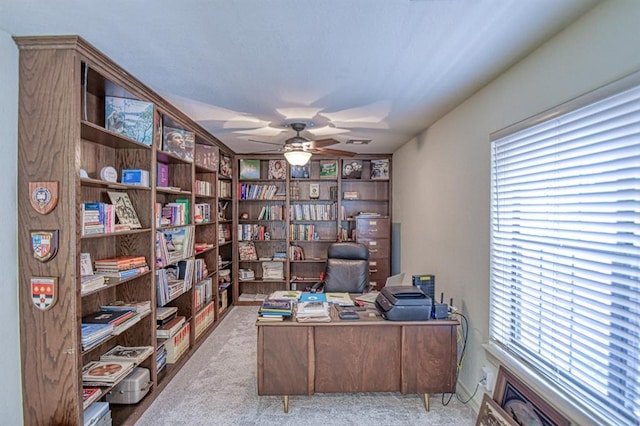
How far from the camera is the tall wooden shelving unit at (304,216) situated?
4770 millimetres

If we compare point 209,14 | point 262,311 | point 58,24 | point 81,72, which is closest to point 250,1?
point 209,14

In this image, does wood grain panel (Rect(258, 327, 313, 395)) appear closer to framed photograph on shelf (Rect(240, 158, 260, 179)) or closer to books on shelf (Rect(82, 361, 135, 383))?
books on shelf (Rect(82, 361, 135, 383))

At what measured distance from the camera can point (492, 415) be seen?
178 cm

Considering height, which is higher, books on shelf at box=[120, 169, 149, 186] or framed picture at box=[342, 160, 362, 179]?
framed picture at box=[342, 160, 362, 179]

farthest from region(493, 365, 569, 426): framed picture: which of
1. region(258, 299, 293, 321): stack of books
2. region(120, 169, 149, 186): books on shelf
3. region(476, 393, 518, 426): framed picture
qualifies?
region(120, 169, 149, 186): books on shelf

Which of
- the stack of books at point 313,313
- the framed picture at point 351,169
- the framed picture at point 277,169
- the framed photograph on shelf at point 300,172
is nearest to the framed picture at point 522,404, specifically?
the stack of books at point 313,313

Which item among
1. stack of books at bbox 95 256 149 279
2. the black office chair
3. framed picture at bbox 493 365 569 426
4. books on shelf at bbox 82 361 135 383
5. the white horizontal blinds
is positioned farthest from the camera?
the black office chair

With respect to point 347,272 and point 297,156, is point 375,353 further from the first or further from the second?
point 297,156

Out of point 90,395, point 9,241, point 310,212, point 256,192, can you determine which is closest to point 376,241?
point 310,212

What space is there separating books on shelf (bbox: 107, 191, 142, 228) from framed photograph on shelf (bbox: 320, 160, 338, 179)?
9.67 feet

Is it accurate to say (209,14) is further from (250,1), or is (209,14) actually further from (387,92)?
(387,92)

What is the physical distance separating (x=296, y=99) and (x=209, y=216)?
2.09m

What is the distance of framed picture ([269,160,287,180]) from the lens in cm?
479

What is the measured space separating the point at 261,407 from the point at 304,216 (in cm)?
291
